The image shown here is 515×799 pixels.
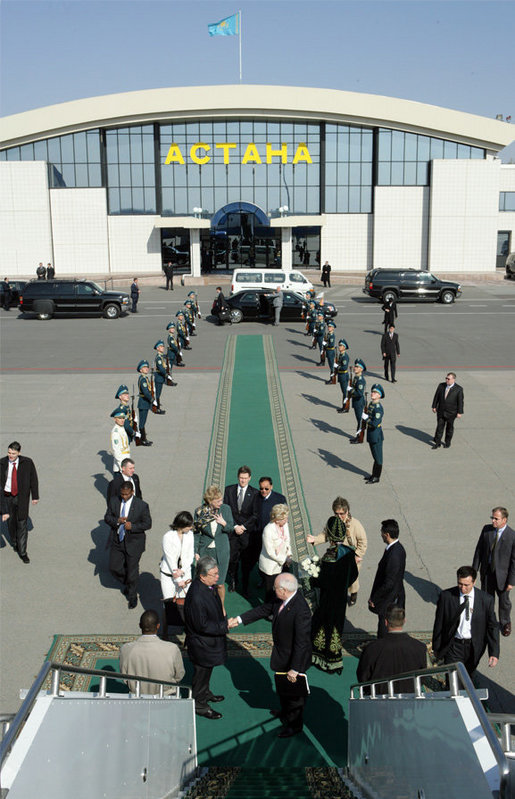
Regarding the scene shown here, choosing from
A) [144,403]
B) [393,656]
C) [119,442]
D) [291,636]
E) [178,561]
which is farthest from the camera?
[144,403]

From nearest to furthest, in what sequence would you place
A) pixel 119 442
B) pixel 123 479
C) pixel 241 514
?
pixel 241 514, pixel 123 479, pixel 119 442

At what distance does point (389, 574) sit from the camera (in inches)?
297

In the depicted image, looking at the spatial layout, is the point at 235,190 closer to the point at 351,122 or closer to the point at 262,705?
the point at 351,122

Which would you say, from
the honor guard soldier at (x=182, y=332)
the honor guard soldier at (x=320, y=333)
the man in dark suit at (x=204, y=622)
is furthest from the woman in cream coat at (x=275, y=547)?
the honor guard soldier at (x=182, y=332)

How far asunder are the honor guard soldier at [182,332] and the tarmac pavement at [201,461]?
53 cm

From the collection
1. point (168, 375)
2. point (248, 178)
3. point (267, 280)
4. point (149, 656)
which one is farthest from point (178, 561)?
point (248, 178)

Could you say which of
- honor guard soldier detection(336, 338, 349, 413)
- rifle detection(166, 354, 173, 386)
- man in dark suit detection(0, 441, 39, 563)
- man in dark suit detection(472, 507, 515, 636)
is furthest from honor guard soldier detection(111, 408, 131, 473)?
rifle detection(166, 354, 173, 386)

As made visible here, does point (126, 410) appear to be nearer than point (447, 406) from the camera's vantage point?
Yes

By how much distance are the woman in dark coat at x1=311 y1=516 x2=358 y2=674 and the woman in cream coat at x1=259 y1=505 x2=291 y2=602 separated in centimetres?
74

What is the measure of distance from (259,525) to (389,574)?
190cm

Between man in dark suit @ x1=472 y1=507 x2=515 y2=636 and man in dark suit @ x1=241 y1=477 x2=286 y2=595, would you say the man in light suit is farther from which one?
man in dark suit @ x1=472 y1=507 x2=515 y2=636

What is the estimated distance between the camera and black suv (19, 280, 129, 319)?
3234 cm

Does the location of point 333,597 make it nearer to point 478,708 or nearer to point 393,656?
point 393,656

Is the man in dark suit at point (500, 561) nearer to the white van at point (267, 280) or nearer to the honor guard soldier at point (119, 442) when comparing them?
the honor guard soldier at point (119, 442)
